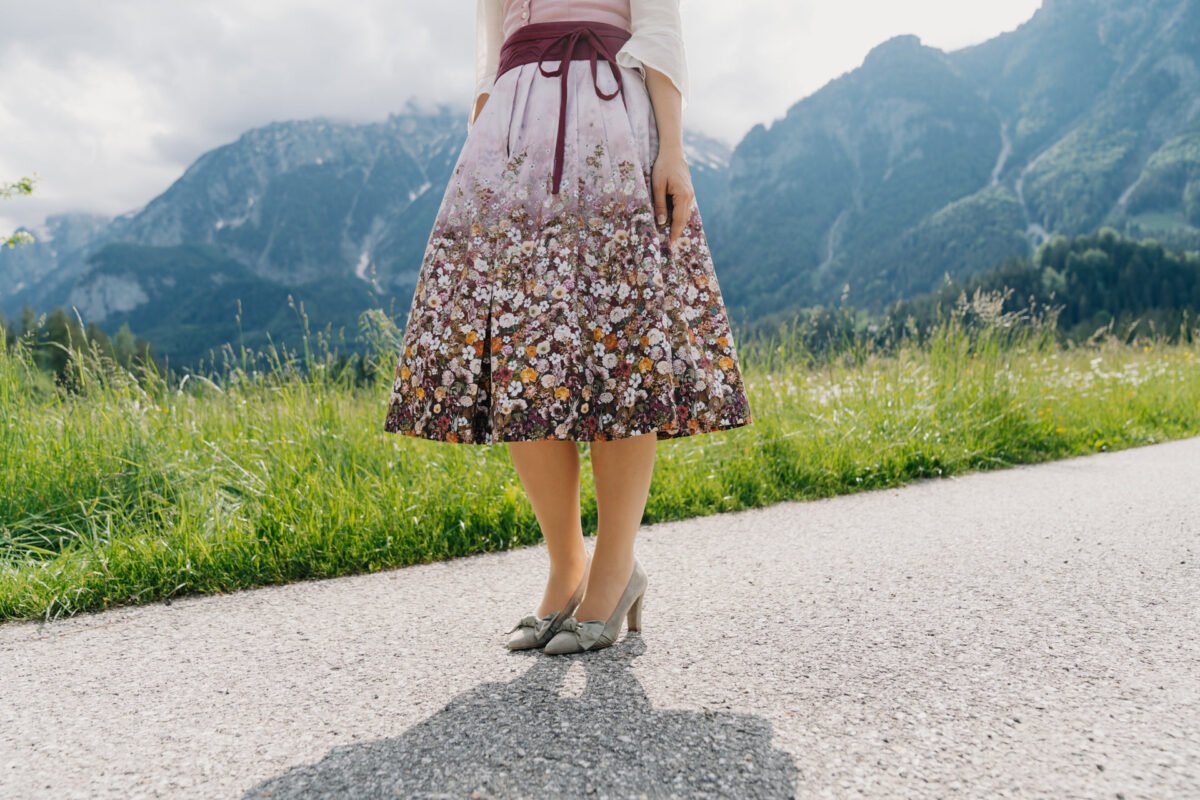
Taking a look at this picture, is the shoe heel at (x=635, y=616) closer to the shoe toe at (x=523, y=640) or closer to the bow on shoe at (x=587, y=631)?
the bow on shoe at (x=587, y=631)

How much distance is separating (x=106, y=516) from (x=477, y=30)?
2.13 metres

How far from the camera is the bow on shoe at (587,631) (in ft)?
5.77

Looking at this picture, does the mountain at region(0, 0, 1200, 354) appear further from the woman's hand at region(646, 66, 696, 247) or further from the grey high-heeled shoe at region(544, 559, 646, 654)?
the grey high-heeled shoe at region(544, 559, 646, 654)

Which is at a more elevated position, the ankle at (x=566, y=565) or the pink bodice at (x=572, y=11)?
the pink bodice at (x=572, y=11)

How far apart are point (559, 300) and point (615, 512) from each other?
1.70ft

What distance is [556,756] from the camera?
49.9 inches

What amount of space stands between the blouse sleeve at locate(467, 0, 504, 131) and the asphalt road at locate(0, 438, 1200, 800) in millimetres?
1424

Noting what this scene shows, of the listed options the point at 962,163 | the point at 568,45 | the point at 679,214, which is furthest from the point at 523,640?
the point at 962,163

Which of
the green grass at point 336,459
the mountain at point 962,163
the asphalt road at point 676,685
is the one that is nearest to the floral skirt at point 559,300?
the asphalt road at point 676,685

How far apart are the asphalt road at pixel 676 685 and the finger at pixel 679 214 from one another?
97 cm

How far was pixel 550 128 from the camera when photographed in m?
1.79

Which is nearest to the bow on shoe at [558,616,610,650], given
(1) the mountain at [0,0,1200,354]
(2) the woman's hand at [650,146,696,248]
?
(2) the woman's hand at [650,146,696,248]

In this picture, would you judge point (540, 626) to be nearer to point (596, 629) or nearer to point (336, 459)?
point (596, 629)

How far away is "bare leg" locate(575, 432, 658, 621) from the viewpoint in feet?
5.84
